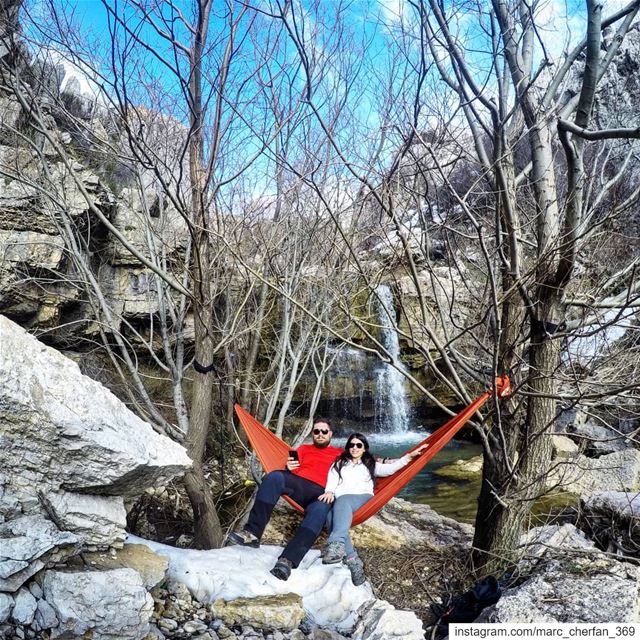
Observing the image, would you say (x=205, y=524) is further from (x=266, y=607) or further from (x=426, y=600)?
(x=426, y=600)

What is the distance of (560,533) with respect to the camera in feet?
9.55

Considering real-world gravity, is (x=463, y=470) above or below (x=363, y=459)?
below

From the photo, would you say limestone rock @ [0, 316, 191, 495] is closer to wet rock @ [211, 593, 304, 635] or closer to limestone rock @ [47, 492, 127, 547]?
limestone rock @ [47, 492, 127, 547]

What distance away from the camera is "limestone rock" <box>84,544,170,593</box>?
1901 millimetres

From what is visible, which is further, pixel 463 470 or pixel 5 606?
pixel 463 470

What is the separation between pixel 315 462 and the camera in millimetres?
3045

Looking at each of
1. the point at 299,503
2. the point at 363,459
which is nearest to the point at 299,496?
the point at 299,503

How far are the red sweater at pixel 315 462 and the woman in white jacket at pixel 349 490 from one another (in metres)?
0.06

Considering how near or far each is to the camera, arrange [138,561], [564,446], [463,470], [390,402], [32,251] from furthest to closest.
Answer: [390,402] < [564,446] < [463,470] < [32,251] < [138,561]

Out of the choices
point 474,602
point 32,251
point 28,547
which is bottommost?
point 474,602

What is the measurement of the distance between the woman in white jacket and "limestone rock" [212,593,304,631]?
44 centimetres

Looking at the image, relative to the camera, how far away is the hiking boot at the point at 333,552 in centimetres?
260

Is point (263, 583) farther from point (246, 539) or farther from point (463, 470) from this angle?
point (463, 470)

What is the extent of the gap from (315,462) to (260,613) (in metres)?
1.00
